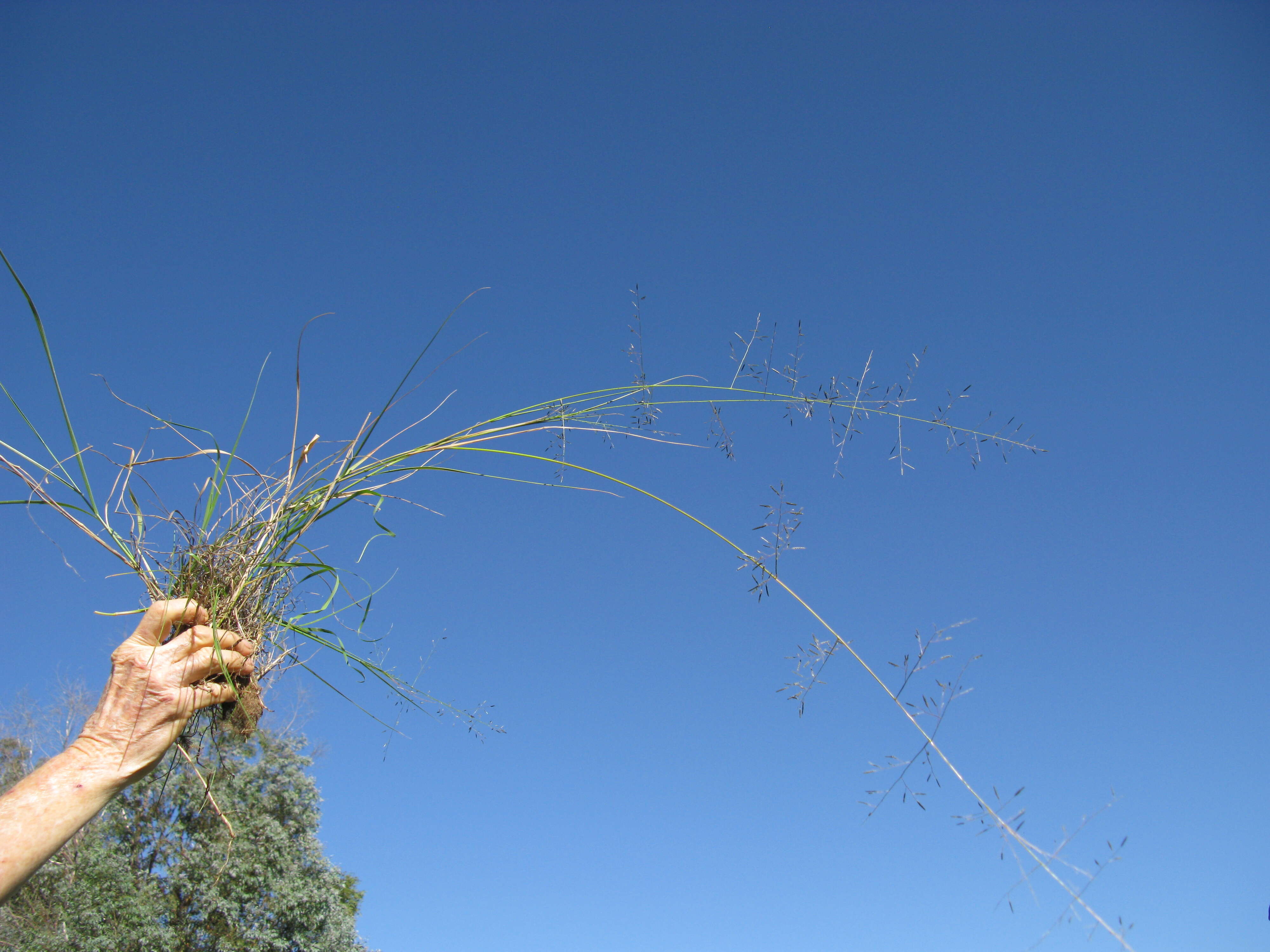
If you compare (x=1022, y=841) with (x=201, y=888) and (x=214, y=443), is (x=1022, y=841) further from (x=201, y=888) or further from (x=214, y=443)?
(x=201, y=888)

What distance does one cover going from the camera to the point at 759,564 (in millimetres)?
1547

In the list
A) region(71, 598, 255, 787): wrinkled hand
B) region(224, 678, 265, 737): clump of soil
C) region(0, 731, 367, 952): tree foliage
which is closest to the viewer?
region(71, 598, 255, 787): wrinkled hand

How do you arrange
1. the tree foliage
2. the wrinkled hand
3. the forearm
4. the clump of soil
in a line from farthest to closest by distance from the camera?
1. the tree foliage
2. the clump of soil
3. the wrinkled hand
4. the forearm

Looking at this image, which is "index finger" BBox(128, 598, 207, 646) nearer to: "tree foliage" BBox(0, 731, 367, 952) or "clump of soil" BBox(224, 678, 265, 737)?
"clump of soil" BBox(224, 678, 265, 737)

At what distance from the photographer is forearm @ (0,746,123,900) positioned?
1.35 m

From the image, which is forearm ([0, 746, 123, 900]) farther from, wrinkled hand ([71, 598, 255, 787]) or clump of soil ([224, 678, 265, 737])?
clump of soil ([224, 678, 265, 737])

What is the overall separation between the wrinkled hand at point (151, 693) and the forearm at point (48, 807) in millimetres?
20

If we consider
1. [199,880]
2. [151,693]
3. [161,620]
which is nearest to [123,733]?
[151,693]

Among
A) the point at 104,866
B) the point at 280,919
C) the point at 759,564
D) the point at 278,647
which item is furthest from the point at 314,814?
the point at 759,564

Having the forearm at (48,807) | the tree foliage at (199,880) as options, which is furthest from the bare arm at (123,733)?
the tree foliage at (199,880)

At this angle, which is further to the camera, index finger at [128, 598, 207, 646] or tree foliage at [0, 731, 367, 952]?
tree foliage at [0, 731, 367, 952]

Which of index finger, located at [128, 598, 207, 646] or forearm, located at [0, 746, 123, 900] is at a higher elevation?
index finger, located at [128, 598, 207, 646]

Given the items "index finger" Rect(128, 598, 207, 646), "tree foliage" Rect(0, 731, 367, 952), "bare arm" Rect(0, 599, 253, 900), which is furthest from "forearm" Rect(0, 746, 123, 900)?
"tree foliage" Rect(0, 731, 367, 952)

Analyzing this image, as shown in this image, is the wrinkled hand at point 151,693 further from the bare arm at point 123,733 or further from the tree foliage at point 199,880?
the tree foliage at point 199,880
